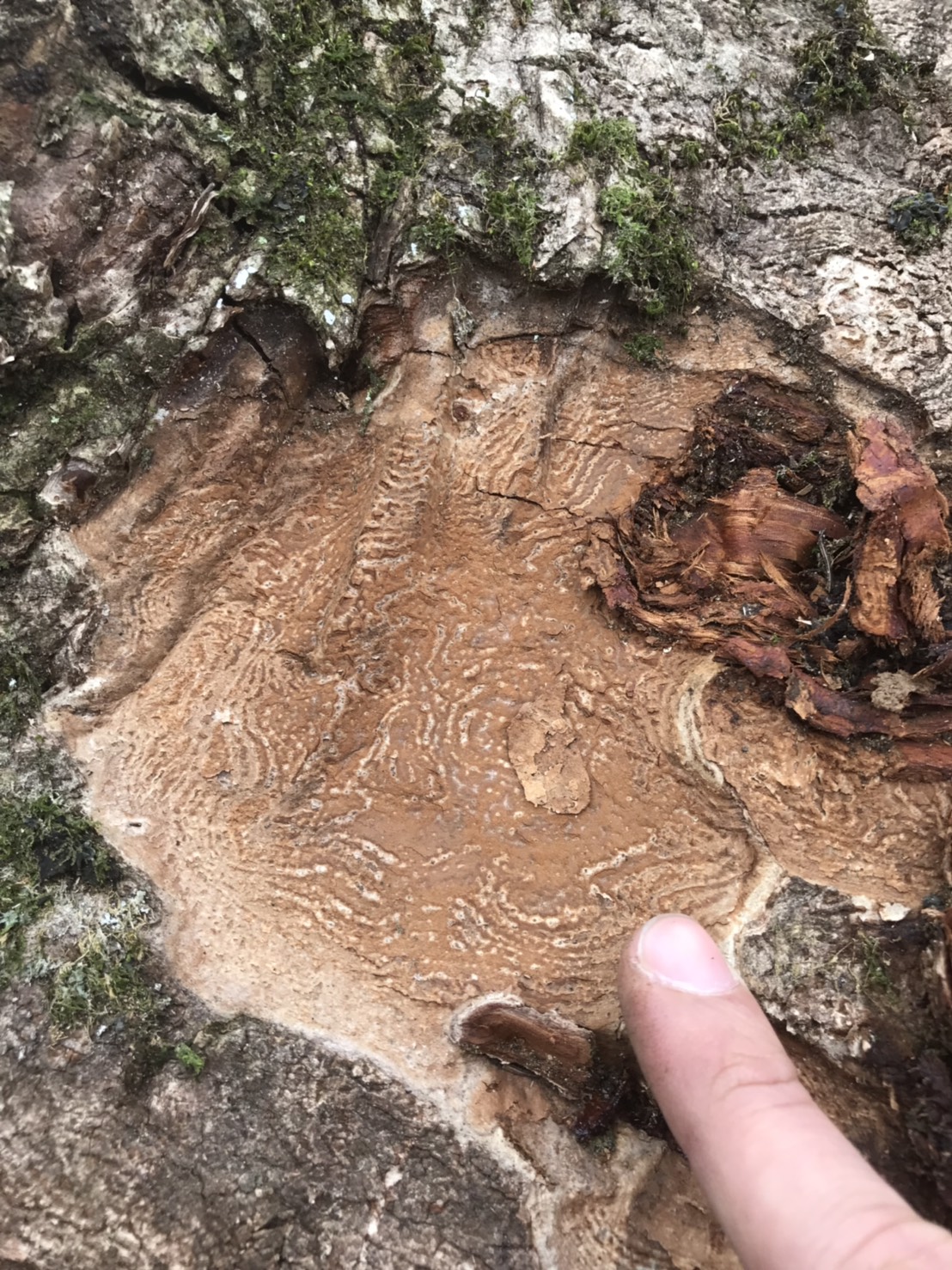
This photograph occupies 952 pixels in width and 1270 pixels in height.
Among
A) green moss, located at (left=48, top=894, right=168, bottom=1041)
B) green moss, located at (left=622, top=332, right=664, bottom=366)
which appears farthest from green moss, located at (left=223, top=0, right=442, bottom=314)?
green moss, located at (left=48, top=894, right=168, bottom=1041)

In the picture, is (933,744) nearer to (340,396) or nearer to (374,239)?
(340,396)

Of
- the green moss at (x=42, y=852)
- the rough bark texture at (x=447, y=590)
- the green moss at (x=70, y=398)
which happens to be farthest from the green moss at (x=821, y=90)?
the green moss at (x=42, y=852)

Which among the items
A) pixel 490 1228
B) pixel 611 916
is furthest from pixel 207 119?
pixel 490 1228

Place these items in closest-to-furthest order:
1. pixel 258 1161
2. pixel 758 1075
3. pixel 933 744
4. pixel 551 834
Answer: pixel 758 1075, pixel 258 1161, pixel 933 744, pixel 551 834

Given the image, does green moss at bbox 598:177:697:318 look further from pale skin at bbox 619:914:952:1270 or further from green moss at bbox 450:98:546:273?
pale skin at bbox 619:914:952:1270

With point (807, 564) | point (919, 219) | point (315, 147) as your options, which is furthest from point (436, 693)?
point (919, 219)
